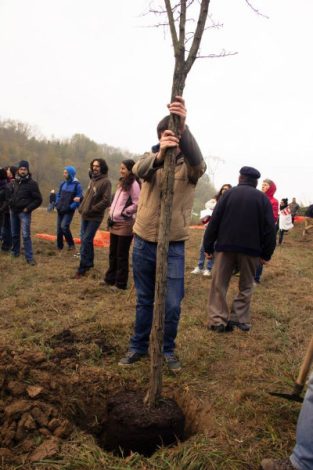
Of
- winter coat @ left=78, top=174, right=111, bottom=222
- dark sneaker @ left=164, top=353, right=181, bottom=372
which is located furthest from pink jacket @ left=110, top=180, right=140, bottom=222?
dark sneaker @ left=164, top=353, right=181, bottom=372

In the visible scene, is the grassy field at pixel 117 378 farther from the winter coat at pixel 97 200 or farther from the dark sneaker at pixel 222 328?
the winter coat at pixel 97 200

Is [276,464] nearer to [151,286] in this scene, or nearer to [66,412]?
[66,412]

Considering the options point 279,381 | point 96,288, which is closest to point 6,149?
point 96,288

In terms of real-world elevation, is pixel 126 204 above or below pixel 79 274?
above

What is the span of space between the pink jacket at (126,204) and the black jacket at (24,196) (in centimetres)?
242

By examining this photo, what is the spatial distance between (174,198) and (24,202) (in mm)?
4937

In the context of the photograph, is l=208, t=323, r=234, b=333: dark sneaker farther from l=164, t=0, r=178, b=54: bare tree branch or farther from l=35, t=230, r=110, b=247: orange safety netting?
l=35, t=230, r=110, b=247: orange safety netting

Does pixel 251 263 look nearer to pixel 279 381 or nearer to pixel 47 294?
pixel 279 381

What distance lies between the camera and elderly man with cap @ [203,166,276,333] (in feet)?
15.2

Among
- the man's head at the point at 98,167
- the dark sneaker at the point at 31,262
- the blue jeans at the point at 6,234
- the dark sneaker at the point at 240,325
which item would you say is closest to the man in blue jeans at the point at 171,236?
the dark sneaker at the point at 240,325

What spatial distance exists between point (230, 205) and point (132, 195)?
1.65 meters

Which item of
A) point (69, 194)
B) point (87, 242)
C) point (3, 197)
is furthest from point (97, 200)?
point (3, 197)

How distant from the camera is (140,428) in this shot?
2.54 metres

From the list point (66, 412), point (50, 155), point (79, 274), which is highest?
point (50, 155)
